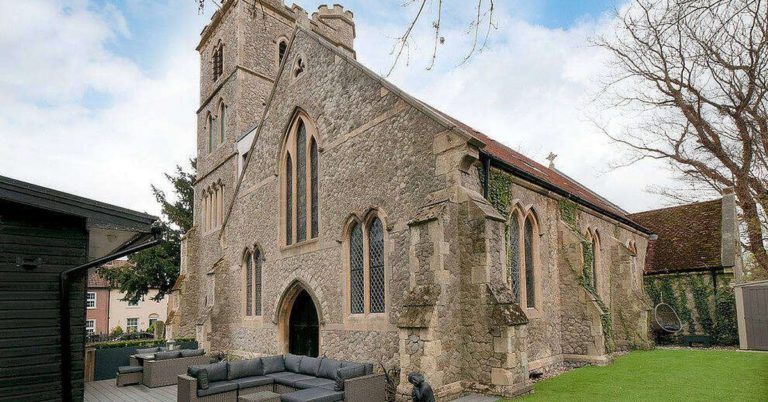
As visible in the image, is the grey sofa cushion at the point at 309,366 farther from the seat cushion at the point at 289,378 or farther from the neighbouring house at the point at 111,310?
the neighbouring house at the point at 111,310

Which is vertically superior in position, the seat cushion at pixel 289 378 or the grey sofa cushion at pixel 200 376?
the grey sofa cushion at pixel 200 376

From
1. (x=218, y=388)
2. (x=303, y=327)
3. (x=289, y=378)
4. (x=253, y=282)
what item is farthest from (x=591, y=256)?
(x=218, y=388)

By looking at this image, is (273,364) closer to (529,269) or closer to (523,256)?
(523,256)


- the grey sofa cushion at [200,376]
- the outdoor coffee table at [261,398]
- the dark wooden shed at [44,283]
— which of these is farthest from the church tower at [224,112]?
the dark wooden shed at [44,283]

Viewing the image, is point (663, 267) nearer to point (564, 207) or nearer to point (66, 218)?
point (564, 207)

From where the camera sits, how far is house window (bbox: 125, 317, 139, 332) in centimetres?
4537

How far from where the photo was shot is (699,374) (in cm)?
1160

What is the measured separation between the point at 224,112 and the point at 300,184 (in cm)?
1260

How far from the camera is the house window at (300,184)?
13750 mm

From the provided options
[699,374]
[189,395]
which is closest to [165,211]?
[189,395]

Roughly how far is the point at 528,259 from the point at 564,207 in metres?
2.64

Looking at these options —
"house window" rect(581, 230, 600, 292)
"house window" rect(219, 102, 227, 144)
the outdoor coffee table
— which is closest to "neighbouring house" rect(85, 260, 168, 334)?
"house window" rect(219, 102, 227, 144)

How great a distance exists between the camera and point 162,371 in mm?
12930

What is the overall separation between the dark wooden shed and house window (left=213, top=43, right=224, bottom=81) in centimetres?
2050
